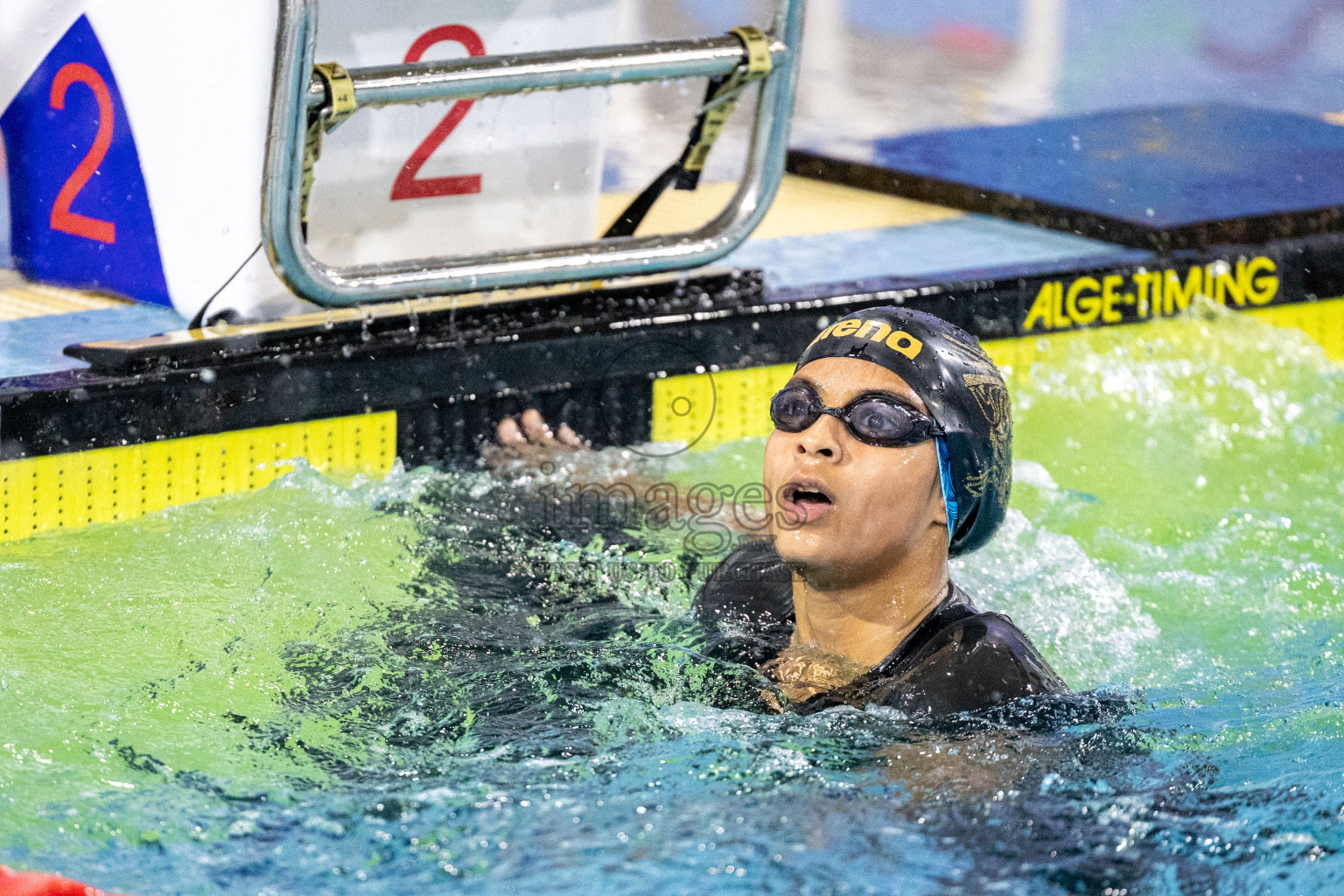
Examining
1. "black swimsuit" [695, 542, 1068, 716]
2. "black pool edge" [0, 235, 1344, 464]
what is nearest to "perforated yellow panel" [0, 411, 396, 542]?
"black pool edge" [0, 235, 1344, 464]

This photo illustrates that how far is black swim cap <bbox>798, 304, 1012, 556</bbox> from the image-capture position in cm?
220

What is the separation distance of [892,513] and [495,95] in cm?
163

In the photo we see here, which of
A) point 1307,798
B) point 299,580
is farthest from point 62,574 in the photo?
point 1307,798

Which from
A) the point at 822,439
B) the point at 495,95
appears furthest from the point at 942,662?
the point at 495,95

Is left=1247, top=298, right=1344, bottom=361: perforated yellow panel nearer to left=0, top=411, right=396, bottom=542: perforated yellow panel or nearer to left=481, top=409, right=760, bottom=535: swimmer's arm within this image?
left=481, top=409, right=760, bottom=535: swimmer's arm

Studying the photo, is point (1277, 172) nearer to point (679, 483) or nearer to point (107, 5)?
point (679, 483)

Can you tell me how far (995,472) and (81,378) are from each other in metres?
1.86

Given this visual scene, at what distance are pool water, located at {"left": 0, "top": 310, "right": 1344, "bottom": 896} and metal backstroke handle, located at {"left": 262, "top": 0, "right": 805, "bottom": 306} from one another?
426 millimetres

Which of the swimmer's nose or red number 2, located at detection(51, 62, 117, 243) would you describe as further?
red number 2, located at detection(51, 62, 117, 243)

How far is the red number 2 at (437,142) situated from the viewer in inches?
140

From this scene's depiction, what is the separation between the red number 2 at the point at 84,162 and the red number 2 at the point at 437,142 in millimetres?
660

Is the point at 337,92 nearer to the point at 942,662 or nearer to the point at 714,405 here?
the point at 714,405

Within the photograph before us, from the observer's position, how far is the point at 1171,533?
3568 mm

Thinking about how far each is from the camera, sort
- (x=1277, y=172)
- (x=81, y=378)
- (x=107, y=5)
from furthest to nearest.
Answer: (x=1277, y=172), (x=107, y=5), (x=81, y=378)
